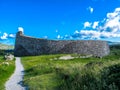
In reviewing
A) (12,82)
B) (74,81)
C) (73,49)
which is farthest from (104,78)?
(73,49)

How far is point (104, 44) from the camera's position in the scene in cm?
8988

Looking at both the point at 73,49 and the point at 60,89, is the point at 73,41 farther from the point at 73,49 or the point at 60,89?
the point at 60,89

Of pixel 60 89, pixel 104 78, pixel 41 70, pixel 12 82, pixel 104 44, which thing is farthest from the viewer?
pixel 104 44

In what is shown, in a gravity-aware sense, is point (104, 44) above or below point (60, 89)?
above

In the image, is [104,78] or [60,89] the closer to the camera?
[104,78]

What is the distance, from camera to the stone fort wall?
8406cm

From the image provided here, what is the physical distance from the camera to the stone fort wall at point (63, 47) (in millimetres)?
84062

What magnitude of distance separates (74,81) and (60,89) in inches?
42.8

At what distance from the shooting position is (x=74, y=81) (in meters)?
23.9

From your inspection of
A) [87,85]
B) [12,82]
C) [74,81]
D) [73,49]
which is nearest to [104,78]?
[87,85]

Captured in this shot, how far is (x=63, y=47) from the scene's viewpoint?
83.9 meters

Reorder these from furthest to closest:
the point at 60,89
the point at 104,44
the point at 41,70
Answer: the point at 104,44 → the point at 41,70 → the point at 60,89

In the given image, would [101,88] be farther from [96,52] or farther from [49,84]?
[96,52]

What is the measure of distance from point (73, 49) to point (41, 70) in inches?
1837
